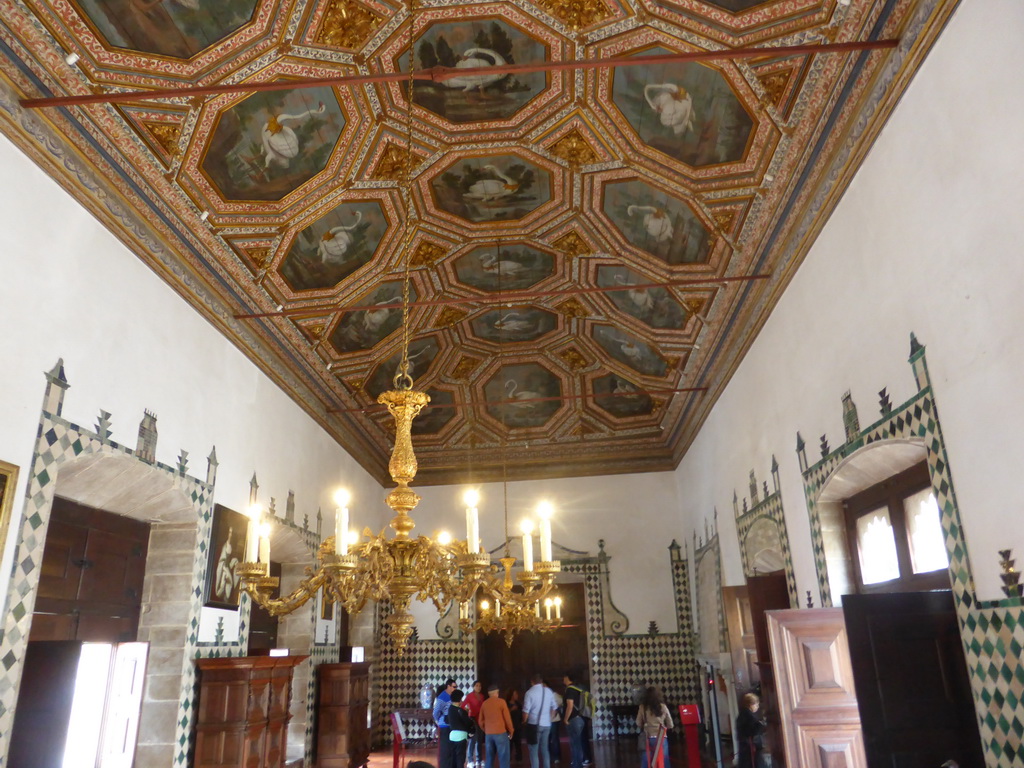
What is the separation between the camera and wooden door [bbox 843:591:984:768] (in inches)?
183

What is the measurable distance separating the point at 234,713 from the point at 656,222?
6.83m

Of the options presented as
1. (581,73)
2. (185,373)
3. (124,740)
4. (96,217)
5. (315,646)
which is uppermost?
(581,73)

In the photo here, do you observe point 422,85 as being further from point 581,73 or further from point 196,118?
point 196,118

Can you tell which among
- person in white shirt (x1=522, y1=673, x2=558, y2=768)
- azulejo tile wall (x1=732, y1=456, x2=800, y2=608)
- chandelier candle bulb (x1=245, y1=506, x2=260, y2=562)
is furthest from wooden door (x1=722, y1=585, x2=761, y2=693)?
chandelier candle bulb (x1=245, y1=506, x2=260, y2=562)

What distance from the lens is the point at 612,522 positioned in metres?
15.8

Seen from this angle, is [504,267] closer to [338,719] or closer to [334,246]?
[334,246]

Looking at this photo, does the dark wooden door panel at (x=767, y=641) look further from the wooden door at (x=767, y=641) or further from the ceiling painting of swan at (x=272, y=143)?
the ceiling painting of swan at (x=272, y=143)

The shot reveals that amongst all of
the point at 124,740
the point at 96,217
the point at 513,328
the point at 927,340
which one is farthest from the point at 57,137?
the point at 513,328

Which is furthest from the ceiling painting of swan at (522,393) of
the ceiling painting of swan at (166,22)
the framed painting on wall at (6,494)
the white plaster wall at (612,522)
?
the framed painting on wall at (6,494)

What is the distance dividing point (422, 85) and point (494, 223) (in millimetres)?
2548

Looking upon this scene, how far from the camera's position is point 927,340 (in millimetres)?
4926

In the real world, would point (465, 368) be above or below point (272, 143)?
above

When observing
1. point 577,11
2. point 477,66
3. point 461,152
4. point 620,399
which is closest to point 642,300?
point 461,152

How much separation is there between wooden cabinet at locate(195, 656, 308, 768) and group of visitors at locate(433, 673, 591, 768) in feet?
7.76
